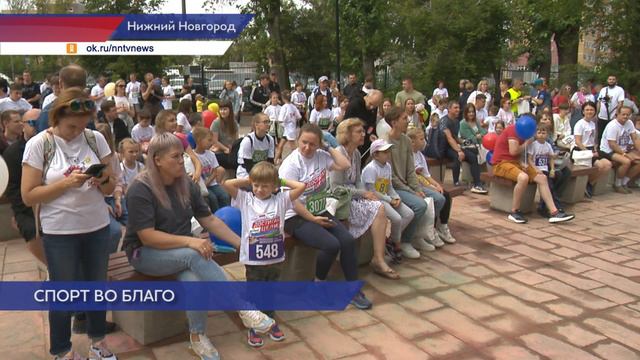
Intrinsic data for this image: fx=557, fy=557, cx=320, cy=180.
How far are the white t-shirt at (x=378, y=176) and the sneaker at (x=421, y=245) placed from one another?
72 cm

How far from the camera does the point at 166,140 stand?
11.2ft

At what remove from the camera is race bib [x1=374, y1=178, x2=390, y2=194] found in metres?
5.32

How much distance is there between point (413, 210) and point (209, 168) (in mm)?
2265

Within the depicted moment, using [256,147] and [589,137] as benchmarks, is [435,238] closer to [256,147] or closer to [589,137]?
[256,147]

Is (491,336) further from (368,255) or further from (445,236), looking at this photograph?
(445,236)

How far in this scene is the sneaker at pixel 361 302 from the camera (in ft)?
14.3

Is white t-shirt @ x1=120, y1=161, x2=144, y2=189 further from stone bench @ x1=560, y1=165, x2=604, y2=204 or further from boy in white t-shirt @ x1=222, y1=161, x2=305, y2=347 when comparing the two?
stone bench @ x1=560, y1=165, x2=604, y2=204

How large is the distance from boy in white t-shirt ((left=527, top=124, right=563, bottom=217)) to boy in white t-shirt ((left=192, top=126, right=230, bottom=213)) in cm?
387

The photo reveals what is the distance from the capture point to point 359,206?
4984 millimetres

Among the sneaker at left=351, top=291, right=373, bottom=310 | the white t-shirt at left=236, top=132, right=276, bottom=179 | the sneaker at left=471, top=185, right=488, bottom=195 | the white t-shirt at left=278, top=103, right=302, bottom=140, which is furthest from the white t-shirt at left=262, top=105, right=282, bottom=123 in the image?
the sneaker at left=351, top=291, right=373, bottom=310

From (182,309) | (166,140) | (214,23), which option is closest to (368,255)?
(182,309)

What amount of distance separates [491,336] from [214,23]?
900cm
